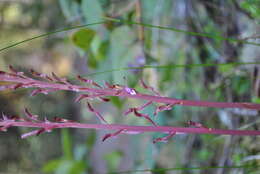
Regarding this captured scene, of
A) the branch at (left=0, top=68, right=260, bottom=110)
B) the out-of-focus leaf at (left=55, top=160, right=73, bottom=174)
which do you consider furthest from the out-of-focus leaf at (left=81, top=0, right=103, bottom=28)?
the out-of-focus leaf at (left=55, top=160, right=73, bottom=174)

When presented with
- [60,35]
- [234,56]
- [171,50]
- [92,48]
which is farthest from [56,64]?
[234,56]

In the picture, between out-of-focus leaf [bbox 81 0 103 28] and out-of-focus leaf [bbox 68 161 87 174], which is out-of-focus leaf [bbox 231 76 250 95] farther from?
out-of-focus leaf [bbox 68 161 87 174]

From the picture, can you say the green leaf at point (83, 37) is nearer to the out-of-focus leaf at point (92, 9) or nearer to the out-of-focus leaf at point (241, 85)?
the out-of-focus leaf at point (92, 9)

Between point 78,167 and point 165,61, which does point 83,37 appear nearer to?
point 165,61

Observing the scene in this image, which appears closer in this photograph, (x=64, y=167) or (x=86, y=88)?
(x=86, y=88)

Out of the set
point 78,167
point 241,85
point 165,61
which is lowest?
point 78,167

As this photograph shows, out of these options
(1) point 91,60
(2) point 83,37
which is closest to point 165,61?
(1) point 91,60

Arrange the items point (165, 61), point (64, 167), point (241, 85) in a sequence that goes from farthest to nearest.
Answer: point (64, 167)
point (165, 61)
point (241, 85)

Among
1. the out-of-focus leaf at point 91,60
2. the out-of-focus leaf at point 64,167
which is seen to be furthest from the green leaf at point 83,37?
the out-of-focus leaf at point 64,167
